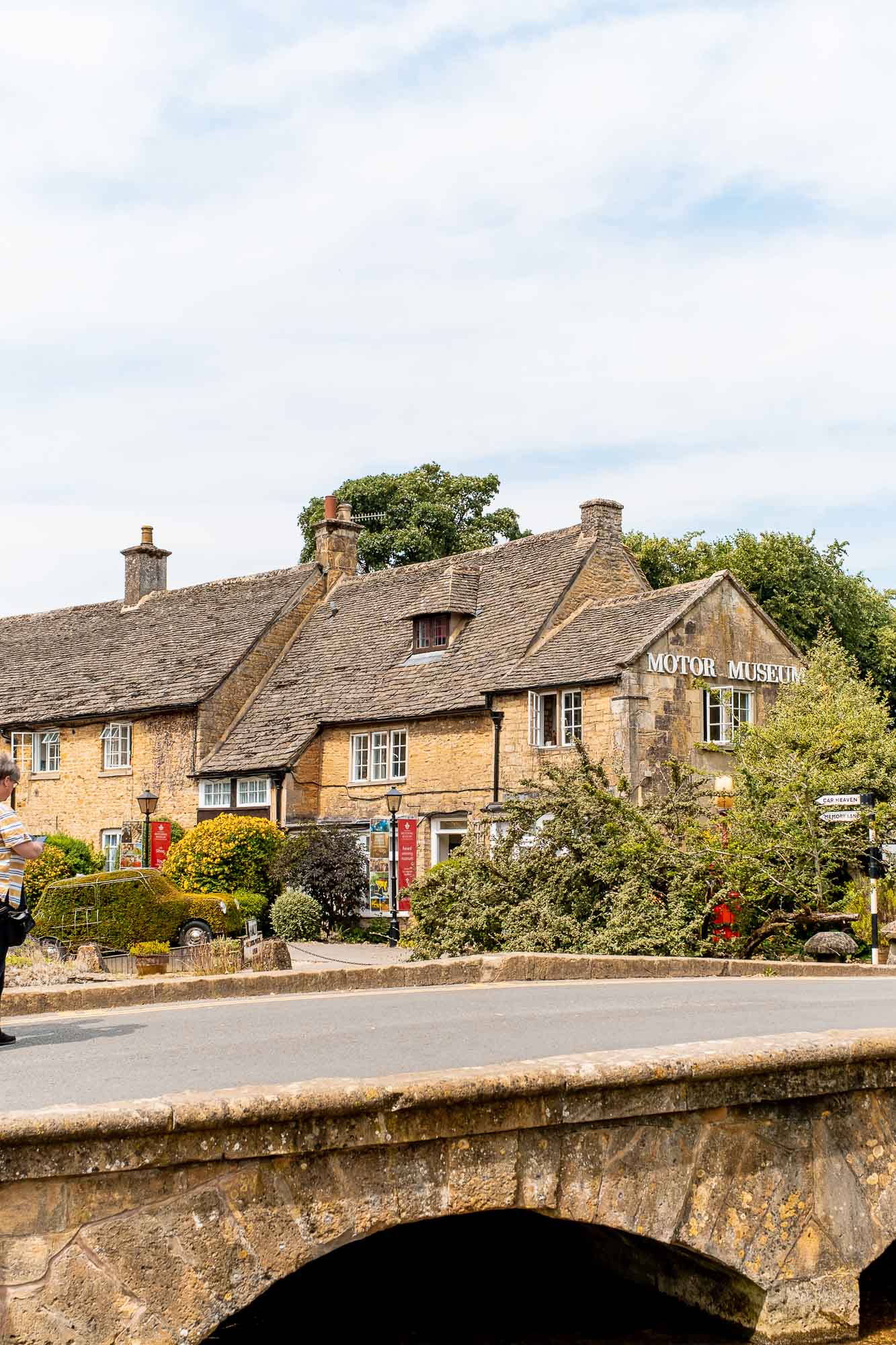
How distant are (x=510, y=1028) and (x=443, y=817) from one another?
2262cm

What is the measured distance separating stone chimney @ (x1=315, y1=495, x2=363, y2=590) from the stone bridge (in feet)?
115

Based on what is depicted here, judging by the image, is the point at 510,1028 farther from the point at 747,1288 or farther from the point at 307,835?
the point at 307,835

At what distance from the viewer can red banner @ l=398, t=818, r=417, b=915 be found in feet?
105

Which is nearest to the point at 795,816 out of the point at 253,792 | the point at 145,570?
the point at 253,792

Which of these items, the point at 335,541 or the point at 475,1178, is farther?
the point at 335,541

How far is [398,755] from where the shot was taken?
33625mm

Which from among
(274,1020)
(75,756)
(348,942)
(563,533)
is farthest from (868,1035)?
(75,756)

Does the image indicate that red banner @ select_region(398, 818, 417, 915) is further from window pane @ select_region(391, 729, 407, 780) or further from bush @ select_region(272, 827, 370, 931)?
window pane @ select_region(391, 729, 407, 780)

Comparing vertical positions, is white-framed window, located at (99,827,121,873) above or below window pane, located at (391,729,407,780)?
below

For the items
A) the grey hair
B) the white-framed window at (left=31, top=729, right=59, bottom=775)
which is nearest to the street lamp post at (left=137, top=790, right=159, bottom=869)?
the white-framed window at (left=31, top=729, right=59, bottom=775)

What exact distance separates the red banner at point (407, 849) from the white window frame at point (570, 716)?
4480mm

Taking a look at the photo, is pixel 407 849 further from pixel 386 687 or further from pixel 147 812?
pixel 147 812

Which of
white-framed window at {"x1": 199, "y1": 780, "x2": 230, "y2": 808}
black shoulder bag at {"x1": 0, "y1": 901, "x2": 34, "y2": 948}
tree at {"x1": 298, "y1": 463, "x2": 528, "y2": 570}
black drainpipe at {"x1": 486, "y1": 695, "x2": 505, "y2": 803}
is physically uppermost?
tree at {"x1": 298, "y1": 463, "x2": 528, "y2": 570}

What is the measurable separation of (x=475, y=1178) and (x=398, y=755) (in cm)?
2765
